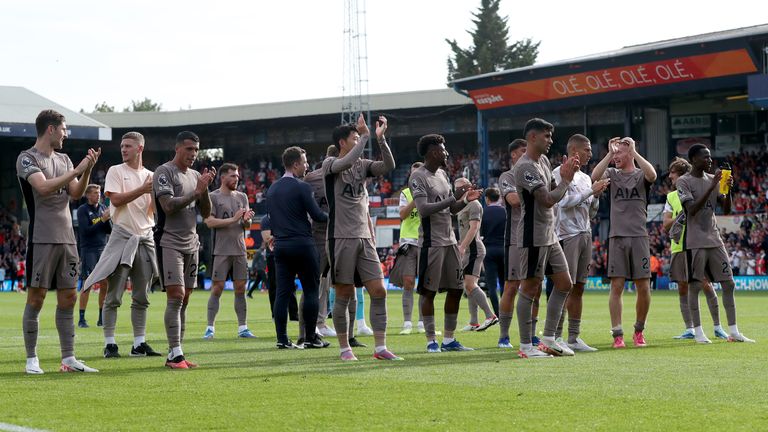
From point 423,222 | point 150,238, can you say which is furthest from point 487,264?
point 150,238

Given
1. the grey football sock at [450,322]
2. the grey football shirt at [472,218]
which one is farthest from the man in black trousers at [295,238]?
the grey football shirt at [472,218]

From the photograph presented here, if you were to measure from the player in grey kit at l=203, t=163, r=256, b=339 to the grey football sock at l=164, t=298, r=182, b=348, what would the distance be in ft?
15.3

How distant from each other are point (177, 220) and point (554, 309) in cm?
408

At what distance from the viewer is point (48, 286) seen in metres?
10.5

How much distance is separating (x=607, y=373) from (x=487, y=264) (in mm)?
7983

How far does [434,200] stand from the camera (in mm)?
12539

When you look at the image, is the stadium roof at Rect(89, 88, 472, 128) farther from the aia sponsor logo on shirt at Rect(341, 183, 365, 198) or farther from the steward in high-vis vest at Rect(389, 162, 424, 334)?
the aia sponsor logo on shirt at Rect(341, 183, 365, 198)

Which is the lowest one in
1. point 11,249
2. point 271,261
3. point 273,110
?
point 271,261

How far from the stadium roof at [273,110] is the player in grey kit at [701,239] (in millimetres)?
43716

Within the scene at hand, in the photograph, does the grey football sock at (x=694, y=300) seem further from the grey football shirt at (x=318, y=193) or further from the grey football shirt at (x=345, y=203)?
the grey football shirt at (x=345, y=203)

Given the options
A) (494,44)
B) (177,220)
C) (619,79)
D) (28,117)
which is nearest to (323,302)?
(177,220)

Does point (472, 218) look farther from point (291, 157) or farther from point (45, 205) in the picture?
point (45, 205)

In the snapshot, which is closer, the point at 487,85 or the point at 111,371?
the point at 111,371

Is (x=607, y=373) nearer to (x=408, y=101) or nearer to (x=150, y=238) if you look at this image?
(x=150, y=238)
